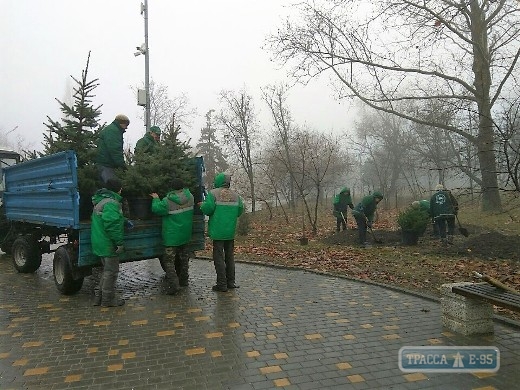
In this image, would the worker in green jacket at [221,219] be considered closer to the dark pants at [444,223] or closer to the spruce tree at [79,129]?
the spruce tree at [79,129]

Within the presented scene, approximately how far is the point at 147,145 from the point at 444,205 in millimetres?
7430

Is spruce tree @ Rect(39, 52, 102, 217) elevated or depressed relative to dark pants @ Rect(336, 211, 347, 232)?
elevated

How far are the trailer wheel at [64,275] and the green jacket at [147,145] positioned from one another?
2.00 m

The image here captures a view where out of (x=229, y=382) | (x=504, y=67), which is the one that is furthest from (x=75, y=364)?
(x=504, y=67)

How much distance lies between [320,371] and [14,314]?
422cm

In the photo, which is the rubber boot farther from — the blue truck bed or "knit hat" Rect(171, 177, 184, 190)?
"knit hat" Rect(171, 177, 184, 190)

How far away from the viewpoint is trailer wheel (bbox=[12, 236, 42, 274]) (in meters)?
8.41

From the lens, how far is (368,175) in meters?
50.5

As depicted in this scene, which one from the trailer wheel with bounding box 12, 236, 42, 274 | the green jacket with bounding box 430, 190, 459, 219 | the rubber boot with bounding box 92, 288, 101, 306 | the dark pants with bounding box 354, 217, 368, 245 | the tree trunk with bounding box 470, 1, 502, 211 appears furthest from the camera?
the tree trunk with bounding box 470, 1, 502, 211

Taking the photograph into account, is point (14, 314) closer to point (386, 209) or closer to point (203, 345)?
point (203, 345)

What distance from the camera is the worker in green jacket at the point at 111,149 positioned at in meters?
6.77

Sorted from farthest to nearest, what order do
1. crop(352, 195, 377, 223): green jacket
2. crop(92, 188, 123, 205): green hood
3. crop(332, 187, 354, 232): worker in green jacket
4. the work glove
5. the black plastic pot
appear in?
1. crop(332, 187, 354, 232): worker in green jacket
2. crop(352, 195, 377, 223): green jacket
3. the black plastic pot
4. the work glove
5. crop(92, 188, 123, 205): green hood

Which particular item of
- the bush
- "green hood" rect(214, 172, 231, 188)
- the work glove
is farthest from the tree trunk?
the work glove

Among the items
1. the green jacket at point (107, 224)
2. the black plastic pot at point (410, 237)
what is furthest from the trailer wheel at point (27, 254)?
the black plastic pot at point (410, 237)
